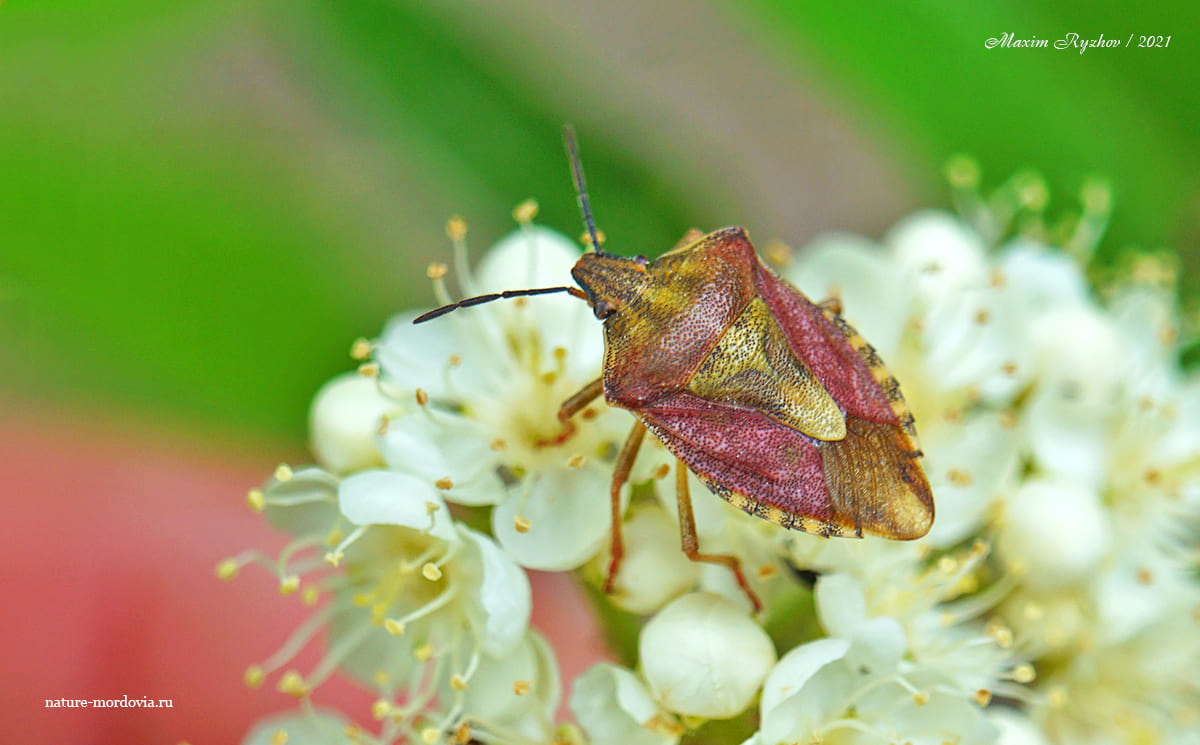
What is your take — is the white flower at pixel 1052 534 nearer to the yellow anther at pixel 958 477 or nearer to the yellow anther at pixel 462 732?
the yellow anther at pixel 958 477

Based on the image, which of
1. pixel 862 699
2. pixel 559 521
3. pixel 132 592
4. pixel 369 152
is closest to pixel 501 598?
pixel 559 521

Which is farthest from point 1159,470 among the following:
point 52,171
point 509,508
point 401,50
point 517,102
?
point 52,171

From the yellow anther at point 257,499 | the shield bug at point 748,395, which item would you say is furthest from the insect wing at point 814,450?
the yellow anther at point 257,499

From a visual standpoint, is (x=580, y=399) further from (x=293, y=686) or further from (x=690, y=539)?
(x=293, y=686)

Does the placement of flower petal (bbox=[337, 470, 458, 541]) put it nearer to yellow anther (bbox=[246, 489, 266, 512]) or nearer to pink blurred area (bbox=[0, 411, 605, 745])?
yellow anther (bbox=[246, 489, 266, 512])

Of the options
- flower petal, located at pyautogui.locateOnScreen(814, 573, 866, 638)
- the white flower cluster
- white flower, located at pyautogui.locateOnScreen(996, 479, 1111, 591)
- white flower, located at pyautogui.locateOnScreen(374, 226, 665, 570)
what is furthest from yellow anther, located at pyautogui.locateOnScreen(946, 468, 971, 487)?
white flower, located at pyautogui.locateOnScreen(374, 226, 665, 570)
